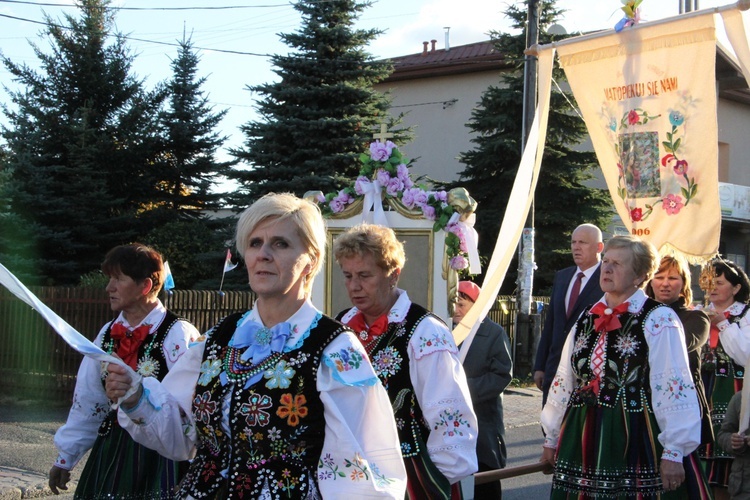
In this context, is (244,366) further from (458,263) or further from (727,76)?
(727,76)

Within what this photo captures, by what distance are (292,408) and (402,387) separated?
1.12 metres

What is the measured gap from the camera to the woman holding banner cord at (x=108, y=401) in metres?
3.96

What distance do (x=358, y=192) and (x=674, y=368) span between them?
3492 mm

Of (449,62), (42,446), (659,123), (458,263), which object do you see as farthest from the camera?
(449,62)

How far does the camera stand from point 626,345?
14.2 feet

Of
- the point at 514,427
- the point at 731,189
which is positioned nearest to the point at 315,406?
the point at 514,427

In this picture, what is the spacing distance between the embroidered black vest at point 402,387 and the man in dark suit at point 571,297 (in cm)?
353

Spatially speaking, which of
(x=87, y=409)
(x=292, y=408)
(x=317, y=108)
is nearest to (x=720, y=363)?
(x=87, y=409)

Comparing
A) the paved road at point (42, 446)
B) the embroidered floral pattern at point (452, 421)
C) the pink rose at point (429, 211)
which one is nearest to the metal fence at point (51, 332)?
the paved road at point (42, 446)

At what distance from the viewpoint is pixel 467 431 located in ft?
11.3

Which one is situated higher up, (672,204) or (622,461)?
(672,204)

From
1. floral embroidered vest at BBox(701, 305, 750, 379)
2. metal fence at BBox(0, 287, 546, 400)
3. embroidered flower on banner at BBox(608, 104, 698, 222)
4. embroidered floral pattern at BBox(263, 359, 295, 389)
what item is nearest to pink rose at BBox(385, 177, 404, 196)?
embroidered flower on banner at BBox(608, 104, 698, 222)

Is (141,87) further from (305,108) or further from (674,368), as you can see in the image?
(674,368)

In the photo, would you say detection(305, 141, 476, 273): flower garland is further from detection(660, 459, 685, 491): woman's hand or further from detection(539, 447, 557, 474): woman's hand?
detection(660, 459, 685, 491): woman's hand
